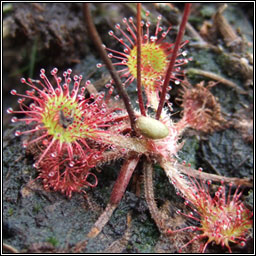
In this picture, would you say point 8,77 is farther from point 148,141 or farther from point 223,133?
point 223,133

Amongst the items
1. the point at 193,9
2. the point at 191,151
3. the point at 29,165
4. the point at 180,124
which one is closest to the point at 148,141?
the point at 180,124

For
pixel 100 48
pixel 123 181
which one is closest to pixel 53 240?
pixel 123 181

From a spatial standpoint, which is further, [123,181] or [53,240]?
[123,181]

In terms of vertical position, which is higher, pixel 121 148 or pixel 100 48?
pixel 100 48

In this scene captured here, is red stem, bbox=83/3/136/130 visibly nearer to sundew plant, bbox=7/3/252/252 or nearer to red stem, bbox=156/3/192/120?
sundew plant, bbox=7/3/252/252

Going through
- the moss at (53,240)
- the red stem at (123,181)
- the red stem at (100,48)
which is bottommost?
the moss at (53,240)

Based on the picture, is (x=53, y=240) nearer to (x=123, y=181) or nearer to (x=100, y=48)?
(x=123, y=181)

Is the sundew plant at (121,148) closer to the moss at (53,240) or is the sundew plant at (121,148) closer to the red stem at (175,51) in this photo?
the red stem at (175,51)

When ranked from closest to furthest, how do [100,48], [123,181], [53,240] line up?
1. [100,48]
2. [53,240]
3. [123,181]

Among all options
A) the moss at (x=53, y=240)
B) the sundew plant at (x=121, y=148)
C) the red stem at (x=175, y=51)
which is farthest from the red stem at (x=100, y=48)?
the moss at (x=53, y=240)

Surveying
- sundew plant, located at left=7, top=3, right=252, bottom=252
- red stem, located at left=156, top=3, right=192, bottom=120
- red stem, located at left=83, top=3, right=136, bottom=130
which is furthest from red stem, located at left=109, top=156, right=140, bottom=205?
red stem, located at left=156, top=3, right=192, bottom=120

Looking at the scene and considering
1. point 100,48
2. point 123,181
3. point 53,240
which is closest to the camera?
point 100,48
